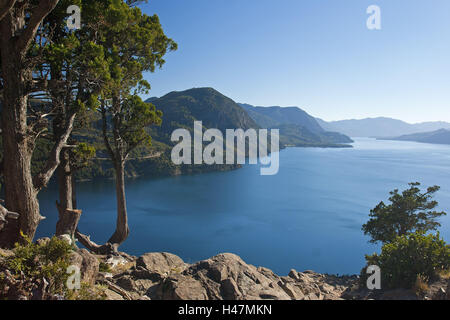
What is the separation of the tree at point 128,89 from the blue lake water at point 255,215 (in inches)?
899

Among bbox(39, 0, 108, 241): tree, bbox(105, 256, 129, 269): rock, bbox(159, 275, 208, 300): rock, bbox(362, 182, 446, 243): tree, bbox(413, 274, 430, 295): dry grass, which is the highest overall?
bbox(39, 0, 108, 241): tree

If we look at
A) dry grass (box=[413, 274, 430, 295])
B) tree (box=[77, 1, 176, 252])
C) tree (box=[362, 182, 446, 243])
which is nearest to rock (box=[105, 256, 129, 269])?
tree (box=[77, 1, 176, 252])

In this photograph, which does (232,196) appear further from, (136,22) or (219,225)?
(136,22)

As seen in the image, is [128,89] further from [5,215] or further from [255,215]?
[255,215]

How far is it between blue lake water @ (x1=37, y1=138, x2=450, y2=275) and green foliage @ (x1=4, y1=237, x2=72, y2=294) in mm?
28109

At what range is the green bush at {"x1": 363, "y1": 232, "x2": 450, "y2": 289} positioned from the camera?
7.20 metres

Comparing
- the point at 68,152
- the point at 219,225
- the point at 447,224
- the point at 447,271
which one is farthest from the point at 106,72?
the point at 447,224

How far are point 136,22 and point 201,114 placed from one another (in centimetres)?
17896

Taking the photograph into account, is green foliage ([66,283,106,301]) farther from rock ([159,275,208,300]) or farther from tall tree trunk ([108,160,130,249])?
tall tree trunk ([108,160,130,249])

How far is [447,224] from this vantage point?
41719mm

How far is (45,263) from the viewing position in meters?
4.10

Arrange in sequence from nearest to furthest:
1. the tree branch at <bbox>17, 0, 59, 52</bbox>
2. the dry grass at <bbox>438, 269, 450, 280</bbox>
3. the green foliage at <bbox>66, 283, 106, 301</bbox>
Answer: the green foliage at <bbox>66, 283, 106, 301</bbox>
the tree branch at <bbox>17, 0, 59, 52</bbox>
the dry grass at <bbox>438, 269, 450, 280</bbox>

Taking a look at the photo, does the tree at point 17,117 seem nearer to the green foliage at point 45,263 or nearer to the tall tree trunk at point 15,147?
the tall tree trunk at point 15,147

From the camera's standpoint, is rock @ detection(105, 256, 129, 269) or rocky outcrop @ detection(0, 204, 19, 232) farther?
rock @ detection(105, 256, 129, 269)
